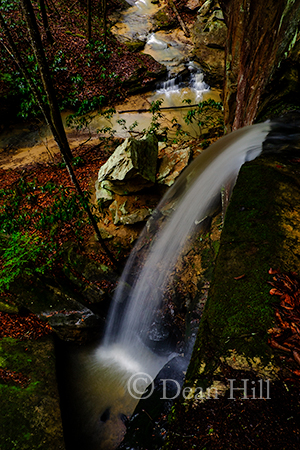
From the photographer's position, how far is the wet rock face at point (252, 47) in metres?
4.27

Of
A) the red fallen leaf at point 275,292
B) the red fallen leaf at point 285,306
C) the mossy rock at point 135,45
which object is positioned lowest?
the red fallen leaf at point 285,306

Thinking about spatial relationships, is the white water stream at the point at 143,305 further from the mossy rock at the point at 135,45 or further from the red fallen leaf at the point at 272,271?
the mossy rock at the point at 135,45

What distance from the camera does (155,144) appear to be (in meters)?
6.95

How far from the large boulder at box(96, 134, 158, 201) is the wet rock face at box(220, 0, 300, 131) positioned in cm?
237

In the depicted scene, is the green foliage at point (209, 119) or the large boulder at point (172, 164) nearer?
the large boulder at point (172, 164)

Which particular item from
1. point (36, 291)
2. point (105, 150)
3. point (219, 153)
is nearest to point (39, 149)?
point (105, 150)

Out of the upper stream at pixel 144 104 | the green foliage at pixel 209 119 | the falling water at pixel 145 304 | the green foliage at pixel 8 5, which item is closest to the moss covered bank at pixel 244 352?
the falling water at pixel 145 304

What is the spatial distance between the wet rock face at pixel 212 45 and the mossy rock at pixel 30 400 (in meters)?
12.5

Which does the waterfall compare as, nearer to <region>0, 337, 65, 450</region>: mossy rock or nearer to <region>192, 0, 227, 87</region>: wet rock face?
<region>0, 337, 65, 450</region>: mossy rock

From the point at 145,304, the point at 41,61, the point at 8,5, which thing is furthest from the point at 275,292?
the point at 8,5

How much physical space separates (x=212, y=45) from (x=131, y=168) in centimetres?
962

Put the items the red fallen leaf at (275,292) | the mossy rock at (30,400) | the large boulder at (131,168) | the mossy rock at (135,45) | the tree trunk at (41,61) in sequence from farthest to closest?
the mossy rock at (135,45)
the large boulder at (131,168)
the tree trunk at (41,61)
the mossy rock at (30,400)
the red fallen leaf at (275,292)

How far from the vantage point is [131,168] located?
5.95 m

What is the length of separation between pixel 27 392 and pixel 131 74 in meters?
12.8
